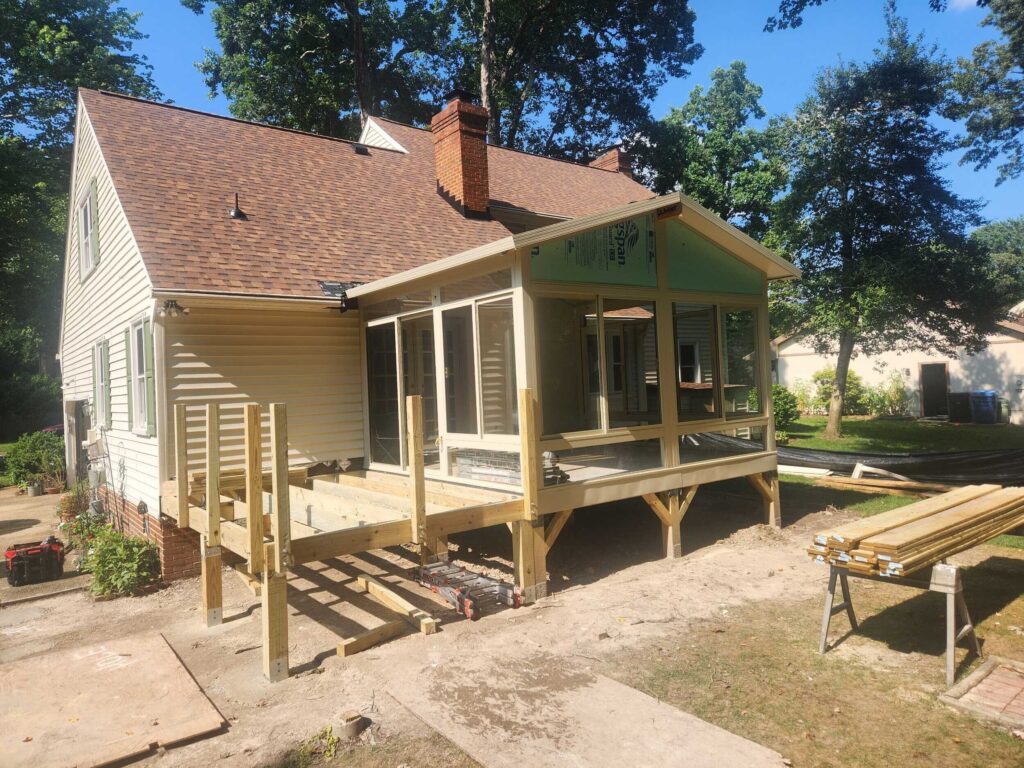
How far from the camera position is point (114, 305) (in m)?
9.72

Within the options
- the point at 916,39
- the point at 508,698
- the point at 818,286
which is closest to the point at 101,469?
the point at 508,698

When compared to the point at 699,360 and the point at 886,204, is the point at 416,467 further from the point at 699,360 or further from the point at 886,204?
the point at 886,204

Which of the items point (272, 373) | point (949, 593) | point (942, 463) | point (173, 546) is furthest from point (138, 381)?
point (942, 463)

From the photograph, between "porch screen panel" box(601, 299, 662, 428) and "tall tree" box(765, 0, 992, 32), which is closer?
"porch screen panel" box(601, 299, 662, 428)

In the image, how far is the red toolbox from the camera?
8000 millimetres

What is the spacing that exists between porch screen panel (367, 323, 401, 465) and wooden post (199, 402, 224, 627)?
311cm

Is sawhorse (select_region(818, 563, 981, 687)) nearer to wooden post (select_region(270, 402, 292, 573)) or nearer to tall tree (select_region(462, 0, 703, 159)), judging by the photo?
wooden post (select_region(270, 402, 292, 573))

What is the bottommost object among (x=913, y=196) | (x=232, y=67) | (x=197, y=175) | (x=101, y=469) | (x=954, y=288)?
(x=101, y=469)

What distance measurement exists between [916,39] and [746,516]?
15673mm

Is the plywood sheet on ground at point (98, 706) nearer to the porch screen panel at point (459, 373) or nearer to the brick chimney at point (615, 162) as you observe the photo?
the porch screen panel at point (459, 373)

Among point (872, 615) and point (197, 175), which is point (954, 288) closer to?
point (872, 615)

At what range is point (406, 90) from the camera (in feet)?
95.2

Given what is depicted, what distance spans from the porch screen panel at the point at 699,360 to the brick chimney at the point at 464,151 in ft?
17.7

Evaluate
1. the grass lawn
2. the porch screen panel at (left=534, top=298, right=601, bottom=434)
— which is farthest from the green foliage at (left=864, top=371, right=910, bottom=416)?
the porch screen panel at (left=534, top=298, right=601, bottom=434)
